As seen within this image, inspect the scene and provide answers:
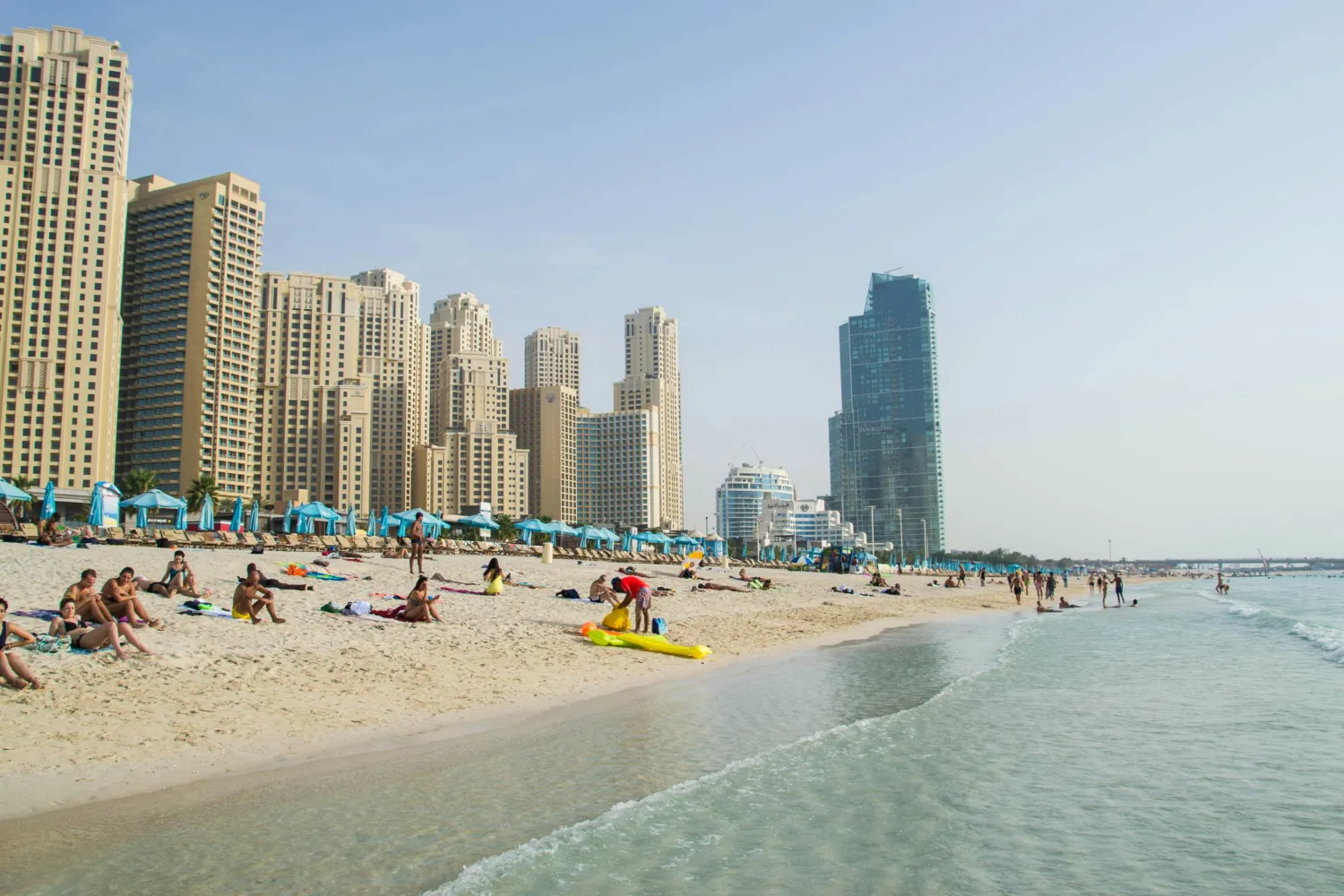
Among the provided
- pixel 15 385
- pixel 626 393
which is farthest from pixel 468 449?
pixel 15 385

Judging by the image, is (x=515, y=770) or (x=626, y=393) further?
(x=626, y=393)

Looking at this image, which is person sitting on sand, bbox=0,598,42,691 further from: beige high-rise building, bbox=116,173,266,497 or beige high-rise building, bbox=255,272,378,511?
beige high-rise building, bbox=255,272,378,511

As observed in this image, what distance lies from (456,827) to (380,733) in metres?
3.49

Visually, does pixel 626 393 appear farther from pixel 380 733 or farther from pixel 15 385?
pixel 380 733

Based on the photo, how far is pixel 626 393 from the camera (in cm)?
18712

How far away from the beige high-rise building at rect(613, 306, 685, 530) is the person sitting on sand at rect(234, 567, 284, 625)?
153771 mm

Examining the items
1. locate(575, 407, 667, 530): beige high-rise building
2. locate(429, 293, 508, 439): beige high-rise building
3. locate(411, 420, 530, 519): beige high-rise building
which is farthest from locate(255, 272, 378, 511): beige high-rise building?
locate(575, 407, 667, 530): beige high-rise building

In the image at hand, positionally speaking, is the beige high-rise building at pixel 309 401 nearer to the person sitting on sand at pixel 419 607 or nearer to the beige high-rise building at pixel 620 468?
the beige high-rise building at pixel 620 468

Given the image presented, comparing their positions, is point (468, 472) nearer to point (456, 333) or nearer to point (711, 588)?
point (456, 333)

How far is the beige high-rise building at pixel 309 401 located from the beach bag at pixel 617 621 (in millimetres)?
123629

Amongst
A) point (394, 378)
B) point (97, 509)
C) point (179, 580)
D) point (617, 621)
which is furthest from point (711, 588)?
point (394, 378)

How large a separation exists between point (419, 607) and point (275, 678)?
19.1 ft

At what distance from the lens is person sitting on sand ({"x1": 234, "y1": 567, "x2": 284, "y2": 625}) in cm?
1485

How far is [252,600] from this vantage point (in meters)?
15.0
